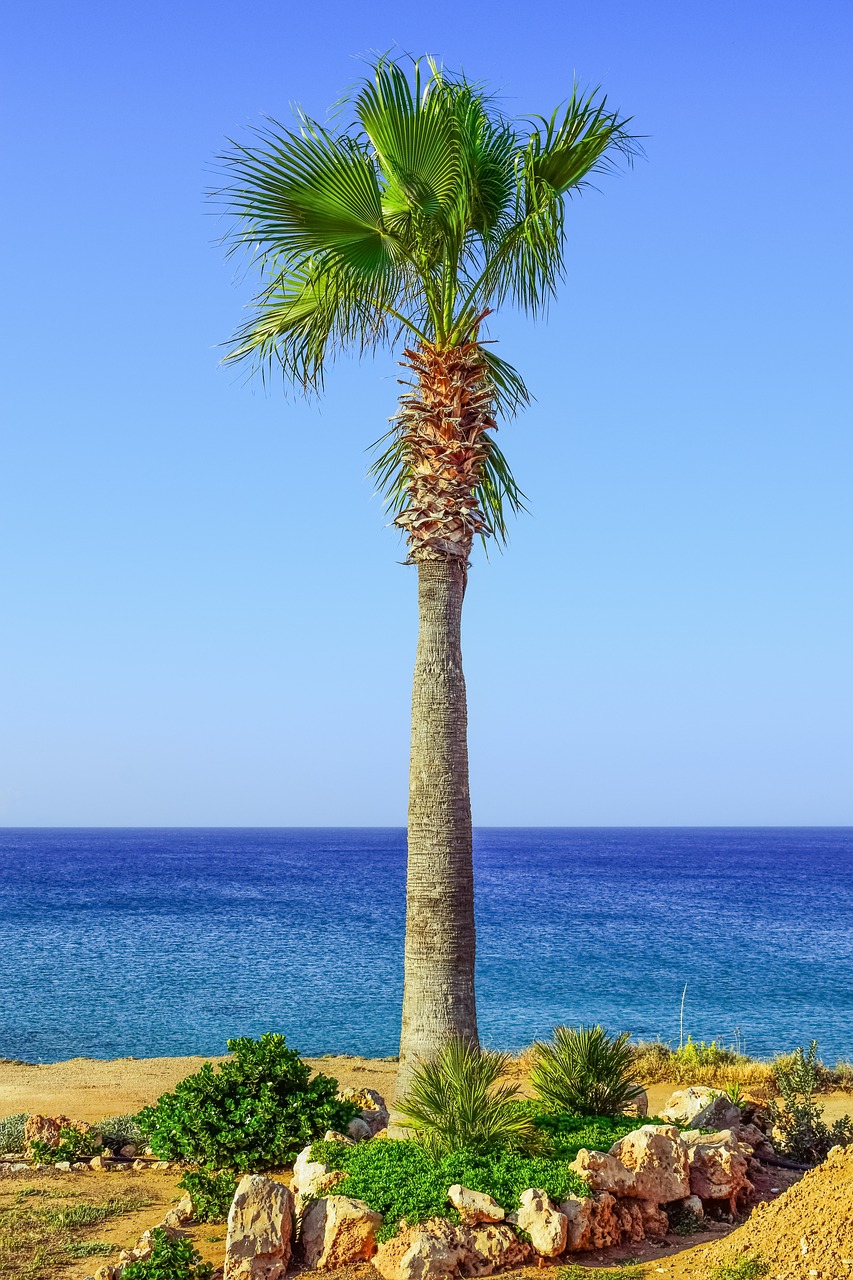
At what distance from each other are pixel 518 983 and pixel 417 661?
85.3ft

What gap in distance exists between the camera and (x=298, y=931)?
161ft

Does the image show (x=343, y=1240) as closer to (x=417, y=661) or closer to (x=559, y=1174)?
(x=559, y=1174)

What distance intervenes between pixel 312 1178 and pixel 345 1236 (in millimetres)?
992

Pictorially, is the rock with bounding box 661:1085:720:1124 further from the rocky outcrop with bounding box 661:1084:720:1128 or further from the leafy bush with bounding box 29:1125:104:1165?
the leafy bush with bounding box 29:1125:104:1165

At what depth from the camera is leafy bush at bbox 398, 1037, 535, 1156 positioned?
8.30 meters

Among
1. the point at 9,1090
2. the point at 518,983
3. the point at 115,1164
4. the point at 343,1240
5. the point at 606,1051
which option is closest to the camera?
the point at 343,1240

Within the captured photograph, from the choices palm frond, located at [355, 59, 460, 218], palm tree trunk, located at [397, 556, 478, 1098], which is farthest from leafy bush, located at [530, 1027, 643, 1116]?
palm frond, located at [355, 59, 460, 218]

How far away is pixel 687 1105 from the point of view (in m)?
10.4

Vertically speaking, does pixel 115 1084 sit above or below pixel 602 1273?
below

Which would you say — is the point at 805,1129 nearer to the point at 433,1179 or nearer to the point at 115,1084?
the point at 433,1179

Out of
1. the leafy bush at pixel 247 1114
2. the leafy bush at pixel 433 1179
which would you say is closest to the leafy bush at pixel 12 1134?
the leafy bush at pixel 247 1114

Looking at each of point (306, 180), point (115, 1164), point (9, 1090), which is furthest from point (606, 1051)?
point (9, 1090)

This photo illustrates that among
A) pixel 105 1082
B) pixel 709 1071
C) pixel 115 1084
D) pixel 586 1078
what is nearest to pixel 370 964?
pixel 105 1082

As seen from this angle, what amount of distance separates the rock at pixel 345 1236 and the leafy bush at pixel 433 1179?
4.1 inches
